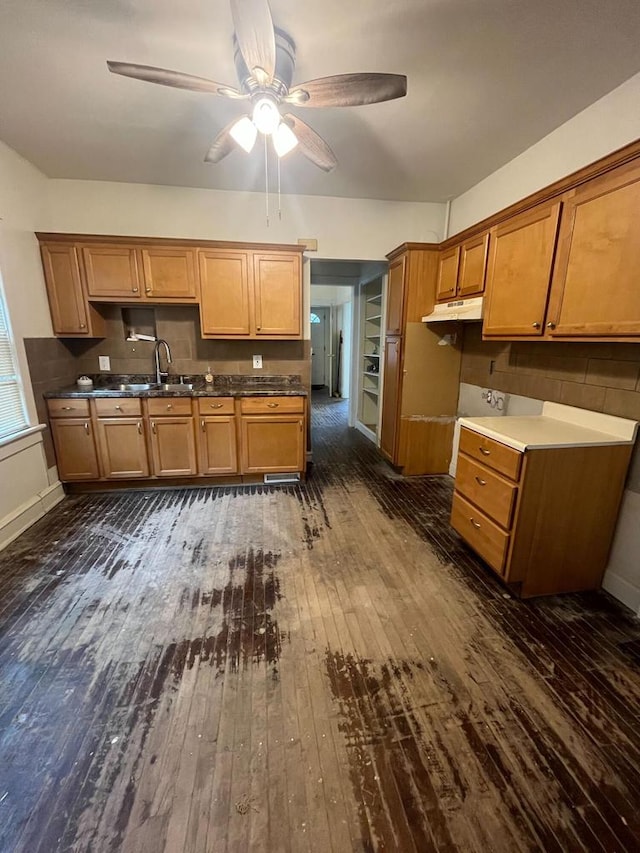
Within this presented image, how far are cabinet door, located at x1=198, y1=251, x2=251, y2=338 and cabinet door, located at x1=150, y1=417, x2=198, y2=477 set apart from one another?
89cm

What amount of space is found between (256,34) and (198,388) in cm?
268

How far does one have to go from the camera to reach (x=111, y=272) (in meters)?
3.17

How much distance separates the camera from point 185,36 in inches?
66.7

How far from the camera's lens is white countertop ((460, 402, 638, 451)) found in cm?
188

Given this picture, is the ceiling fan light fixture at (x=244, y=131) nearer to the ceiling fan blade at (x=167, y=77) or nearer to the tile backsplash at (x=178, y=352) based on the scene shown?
the ceiling fan blade at (x=167, y=77)

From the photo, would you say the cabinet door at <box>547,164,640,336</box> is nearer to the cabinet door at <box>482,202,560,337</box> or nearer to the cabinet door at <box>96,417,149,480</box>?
the cabinet door at <box>482,202,560,337</box>

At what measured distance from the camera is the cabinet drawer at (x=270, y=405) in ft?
10.9

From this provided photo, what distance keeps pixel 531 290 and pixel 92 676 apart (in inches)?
121

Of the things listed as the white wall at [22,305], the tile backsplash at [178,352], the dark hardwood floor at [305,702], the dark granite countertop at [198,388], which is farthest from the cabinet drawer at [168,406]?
the dark hardwood floor at [305,702]

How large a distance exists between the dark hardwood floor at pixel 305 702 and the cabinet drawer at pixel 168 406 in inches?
45.5

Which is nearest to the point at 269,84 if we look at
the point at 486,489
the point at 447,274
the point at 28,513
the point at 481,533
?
the point at 447,274

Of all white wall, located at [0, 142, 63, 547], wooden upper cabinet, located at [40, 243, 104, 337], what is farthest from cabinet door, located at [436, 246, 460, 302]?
white wall, located at [0, 142, 63, 547]

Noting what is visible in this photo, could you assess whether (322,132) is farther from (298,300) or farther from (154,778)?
(154,778)

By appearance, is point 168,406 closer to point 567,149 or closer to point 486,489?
point 486,489
